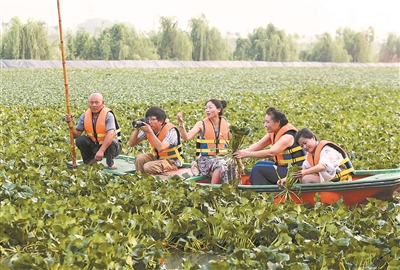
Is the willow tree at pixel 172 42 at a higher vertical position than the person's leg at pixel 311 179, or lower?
higher

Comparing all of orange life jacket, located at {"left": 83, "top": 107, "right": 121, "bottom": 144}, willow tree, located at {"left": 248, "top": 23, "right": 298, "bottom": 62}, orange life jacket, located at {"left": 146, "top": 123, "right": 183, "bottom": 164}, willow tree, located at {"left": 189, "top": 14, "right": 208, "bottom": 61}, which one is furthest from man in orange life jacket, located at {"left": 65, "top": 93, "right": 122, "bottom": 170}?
willow tree, located at {"left": 248, "top": 23, "right": 298, "bottom": 62}

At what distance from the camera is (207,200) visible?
563 centimetres

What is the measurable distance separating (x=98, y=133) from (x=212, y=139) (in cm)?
146

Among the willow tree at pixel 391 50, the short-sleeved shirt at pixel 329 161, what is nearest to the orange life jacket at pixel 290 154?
the short-sleeved shirt at pixel 329 161

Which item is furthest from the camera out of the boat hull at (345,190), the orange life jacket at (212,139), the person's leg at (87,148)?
the person's leg at (87,148)

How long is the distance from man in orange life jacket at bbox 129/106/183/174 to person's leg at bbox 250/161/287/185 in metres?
1.01

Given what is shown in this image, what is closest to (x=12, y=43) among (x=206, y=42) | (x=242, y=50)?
(x=206, y=42)

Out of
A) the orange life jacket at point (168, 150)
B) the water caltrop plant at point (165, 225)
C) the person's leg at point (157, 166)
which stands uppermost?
the orange life jacket at point (168, 150)

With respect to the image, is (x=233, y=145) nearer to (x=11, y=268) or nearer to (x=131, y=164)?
(x=131, y=164)

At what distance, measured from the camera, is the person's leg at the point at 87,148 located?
7.32 m

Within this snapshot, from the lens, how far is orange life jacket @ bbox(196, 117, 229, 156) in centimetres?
644

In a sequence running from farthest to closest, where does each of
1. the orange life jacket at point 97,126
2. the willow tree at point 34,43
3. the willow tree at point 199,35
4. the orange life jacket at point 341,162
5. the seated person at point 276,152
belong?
the willow tree at point 199,35 → the willow tree at point 34,43 → the orange life jacket at point 97,126 → the seated person at point 276,152 → the orange life jacket at point 341,162

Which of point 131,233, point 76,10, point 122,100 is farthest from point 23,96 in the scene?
point 76,10

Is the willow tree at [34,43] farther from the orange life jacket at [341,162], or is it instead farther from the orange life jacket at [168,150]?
the orange life jacket at [341,162]
